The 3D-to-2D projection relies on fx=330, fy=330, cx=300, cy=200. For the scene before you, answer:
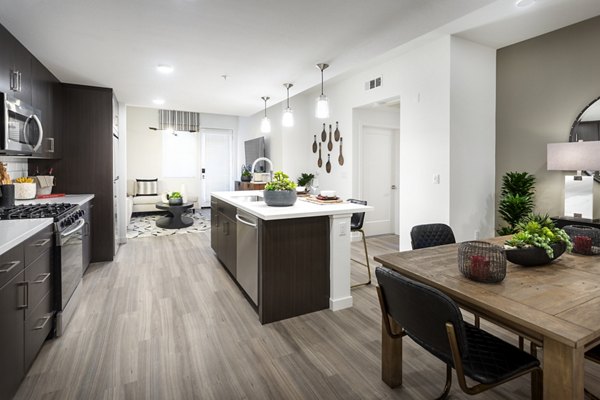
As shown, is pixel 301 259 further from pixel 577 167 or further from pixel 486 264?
pixel 577 167

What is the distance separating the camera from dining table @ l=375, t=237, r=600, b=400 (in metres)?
1.05

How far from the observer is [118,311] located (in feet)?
9.47

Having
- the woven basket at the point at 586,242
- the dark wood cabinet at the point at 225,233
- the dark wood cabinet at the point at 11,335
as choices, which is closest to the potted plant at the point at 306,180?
the dark wood cabinet at the point at 225,233

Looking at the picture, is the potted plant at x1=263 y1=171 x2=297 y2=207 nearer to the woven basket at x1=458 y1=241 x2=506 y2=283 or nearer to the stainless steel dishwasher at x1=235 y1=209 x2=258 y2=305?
the stainless steel dishwasher at x1=235 y1=209 x2=258 y2=305

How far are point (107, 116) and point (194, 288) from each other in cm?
262

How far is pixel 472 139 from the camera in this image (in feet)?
13.5

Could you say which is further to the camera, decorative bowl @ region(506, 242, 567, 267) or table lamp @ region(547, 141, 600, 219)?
table lamp @ region(547, 141, 600, 219)

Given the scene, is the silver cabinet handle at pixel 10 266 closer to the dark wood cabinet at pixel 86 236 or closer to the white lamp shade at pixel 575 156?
the dark wood cabinet at pixel 86 236

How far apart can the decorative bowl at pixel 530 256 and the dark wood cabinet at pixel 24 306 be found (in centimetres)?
248

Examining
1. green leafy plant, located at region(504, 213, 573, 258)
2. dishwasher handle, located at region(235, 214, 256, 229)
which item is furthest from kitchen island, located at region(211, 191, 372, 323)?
green leafy plant, located at region(504, 213, 573, 258)

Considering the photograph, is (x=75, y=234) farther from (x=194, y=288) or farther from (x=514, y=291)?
(x=514, y=291)

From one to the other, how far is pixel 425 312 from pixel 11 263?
200 centimetres

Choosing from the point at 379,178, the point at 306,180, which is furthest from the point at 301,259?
A: the point at 306,180

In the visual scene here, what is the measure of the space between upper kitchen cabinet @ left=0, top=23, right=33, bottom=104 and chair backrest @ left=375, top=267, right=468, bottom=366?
9.91 ft
